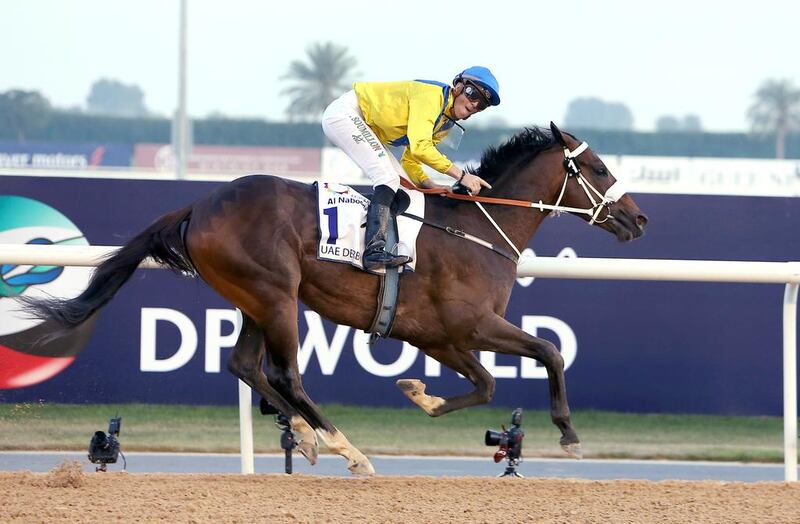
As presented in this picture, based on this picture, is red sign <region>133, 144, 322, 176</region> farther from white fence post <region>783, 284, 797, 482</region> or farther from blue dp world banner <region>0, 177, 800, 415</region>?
white fence post <region>783, 284, 797, 482</region>

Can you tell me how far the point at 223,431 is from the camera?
25.3 ft

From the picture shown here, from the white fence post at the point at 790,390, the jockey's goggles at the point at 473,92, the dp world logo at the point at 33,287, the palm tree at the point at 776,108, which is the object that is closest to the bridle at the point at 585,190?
the jockey's goggles at the point at 473,92

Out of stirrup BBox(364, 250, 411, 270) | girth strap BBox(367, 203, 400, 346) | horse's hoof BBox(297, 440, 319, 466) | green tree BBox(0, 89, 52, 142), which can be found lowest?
horse's hoof BBox(297, 440, 319, 466)

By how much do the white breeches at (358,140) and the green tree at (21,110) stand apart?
11.5 m

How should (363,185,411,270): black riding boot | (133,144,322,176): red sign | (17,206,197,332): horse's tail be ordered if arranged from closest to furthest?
(363,185,411,270): black riding boot → (17,206,197,332): horse's tail → (133,144,322,176): red sign

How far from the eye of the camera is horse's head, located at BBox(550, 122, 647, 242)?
559 centimetres

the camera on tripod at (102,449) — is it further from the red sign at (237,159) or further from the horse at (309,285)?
the red sign at (237,159)

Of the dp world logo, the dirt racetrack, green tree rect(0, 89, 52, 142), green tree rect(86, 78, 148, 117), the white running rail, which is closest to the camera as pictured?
the dirt racetrack

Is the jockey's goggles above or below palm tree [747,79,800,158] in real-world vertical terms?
below

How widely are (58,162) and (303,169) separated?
18.2 ft

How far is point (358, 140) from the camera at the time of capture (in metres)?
5.38

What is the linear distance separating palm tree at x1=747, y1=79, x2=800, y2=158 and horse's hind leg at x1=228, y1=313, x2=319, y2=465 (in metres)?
25.6

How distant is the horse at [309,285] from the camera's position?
512cm

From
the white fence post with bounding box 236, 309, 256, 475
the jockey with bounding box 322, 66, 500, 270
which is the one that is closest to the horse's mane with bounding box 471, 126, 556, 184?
the jockey with bounding box 322, 66, 500, 270
